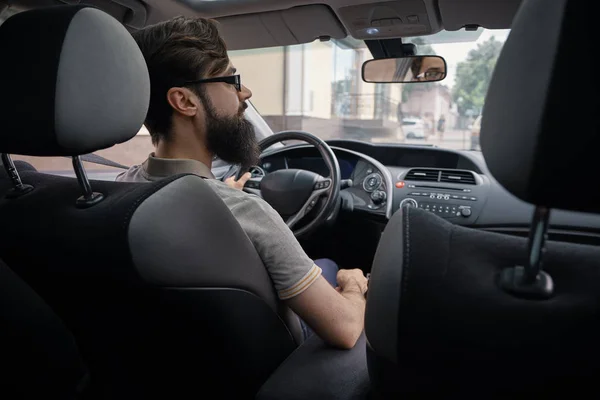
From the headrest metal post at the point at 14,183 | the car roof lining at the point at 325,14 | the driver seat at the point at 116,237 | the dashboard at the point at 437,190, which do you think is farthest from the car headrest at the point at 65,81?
the dashboard at the point at 437,190

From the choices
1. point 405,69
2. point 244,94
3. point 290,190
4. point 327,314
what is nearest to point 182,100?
point 244,94

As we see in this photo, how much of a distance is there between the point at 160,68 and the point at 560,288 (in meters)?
1.46

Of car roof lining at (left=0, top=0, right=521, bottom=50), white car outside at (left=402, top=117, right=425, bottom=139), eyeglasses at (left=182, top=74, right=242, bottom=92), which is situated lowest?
white car outside at (left=402, top=117, right=425, bottom=139)

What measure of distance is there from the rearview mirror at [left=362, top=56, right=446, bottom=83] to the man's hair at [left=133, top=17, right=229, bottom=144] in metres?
1.66

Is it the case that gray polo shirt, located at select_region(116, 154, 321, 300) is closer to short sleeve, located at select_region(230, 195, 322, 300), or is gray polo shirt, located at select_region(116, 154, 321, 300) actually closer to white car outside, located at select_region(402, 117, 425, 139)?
short sleeve, located at select_region(230, 195, 322, 300)

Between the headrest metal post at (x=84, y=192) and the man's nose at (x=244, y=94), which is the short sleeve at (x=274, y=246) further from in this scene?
the man's nose at (x=244, y=94)

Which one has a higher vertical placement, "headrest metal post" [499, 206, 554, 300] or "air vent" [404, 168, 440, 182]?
"headrest metal post" [499, 206, 554, 300]

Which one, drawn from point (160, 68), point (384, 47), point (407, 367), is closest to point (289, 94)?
point (384, 47)

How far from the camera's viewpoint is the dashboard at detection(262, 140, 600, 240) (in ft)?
9.26

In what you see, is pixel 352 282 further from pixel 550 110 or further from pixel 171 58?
pixel 550 110

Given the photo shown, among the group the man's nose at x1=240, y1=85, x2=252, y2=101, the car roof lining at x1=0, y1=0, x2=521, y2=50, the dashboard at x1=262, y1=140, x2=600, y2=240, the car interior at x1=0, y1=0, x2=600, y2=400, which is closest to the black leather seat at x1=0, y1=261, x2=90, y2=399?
the car interior at x1=0, y1=0, x2=600, y2=400

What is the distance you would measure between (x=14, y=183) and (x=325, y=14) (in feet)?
6.22

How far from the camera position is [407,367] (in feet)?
3.00

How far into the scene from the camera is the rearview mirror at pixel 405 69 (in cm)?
310
